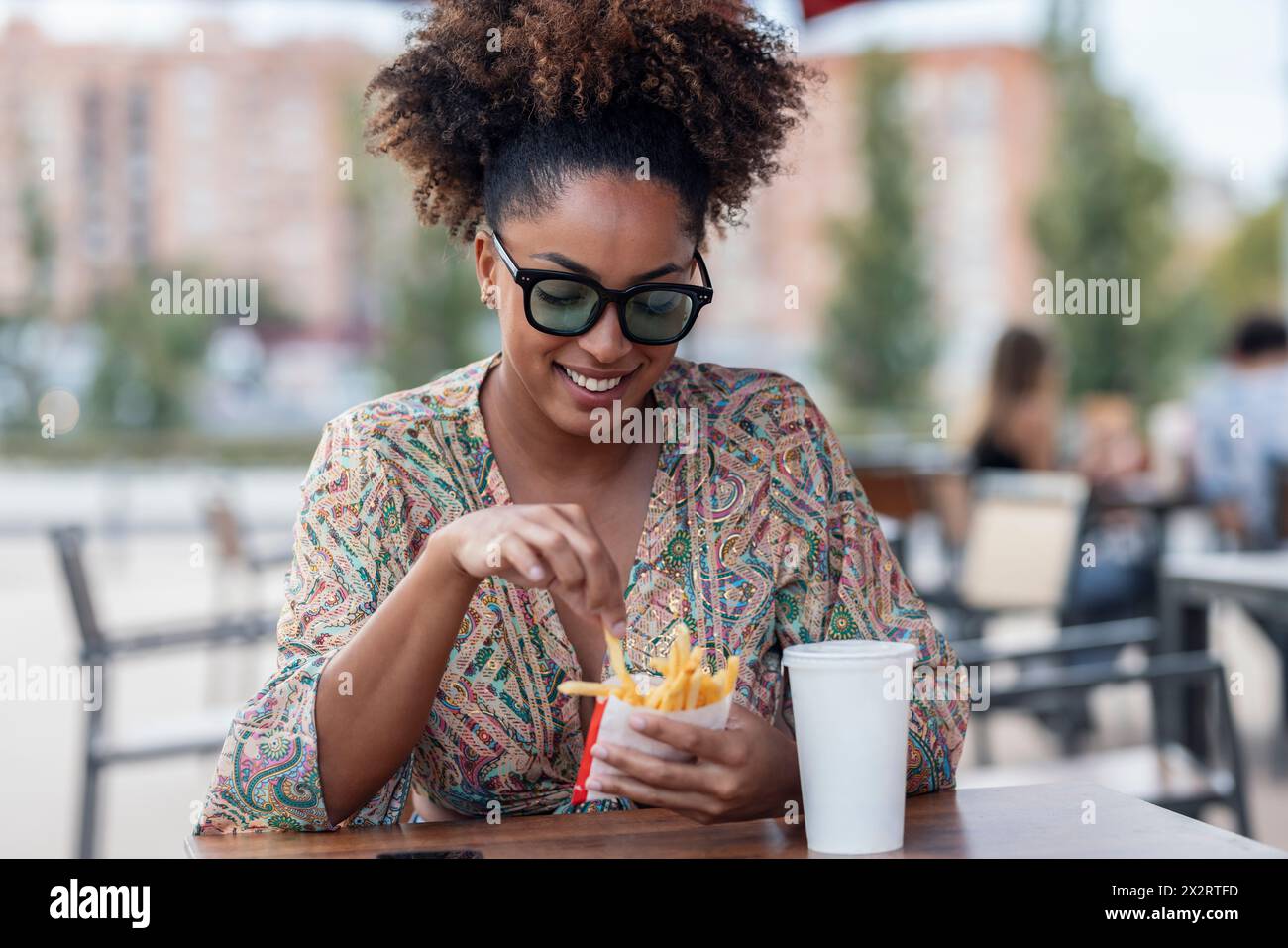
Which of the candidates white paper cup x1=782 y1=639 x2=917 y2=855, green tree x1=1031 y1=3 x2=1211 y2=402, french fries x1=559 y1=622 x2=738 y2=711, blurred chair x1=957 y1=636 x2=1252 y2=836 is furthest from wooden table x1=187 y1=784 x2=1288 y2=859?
green tree x1=1031 y1=3 x2=1211 y2=402

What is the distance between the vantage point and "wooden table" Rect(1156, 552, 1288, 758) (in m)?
3.32

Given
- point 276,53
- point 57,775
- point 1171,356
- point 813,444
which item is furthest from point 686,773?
point 276,53

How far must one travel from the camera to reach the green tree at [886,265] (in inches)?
624

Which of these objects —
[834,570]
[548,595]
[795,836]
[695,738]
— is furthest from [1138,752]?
[695,738]

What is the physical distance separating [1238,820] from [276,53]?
18451 millimetres

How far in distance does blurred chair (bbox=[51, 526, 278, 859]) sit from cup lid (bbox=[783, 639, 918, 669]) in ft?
6.96

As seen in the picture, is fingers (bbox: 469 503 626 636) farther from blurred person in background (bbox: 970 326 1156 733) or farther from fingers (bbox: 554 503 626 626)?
blurred person in background (bbox: 970 326 1156 733)

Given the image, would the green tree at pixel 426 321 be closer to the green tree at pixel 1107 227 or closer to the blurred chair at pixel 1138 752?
the green tree at pixel 1107 227

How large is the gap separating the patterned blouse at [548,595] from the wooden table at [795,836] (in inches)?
5.8

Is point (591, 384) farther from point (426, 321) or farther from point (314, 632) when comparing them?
point (426, 321)
